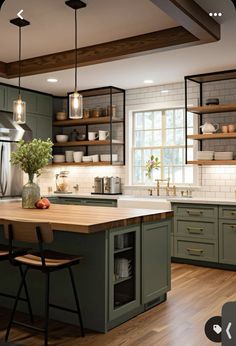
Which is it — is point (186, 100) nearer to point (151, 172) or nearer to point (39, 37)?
point (151, 172)

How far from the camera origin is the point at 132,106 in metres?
6.89

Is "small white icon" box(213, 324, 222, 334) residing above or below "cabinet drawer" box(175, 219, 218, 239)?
above

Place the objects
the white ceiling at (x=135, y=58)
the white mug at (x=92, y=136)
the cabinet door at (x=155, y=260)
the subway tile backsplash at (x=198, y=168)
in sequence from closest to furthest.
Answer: the cabinet door at (x=155, y=260), the white ceiling at (x=135, y=58), the subway tile backsplash at (x=198, y=168), the white mug at (x=92, y=136)

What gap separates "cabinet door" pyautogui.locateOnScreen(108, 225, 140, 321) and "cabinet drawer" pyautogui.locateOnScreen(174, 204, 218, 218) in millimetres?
2175

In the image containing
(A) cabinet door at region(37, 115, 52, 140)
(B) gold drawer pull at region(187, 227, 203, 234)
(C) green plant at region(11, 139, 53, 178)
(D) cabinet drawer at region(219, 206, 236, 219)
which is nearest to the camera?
(C) green plant at region(11, 139, 53, 178)

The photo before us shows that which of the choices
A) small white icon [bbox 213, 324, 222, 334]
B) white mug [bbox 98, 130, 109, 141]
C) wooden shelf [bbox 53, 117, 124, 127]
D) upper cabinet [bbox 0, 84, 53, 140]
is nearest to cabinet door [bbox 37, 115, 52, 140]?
upper cabinet [bbox 0, 84, 53, 140]

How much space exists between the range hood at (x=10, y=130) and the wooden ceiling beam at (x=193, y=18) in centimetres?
342

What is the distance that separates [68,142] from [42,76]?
5.23 feet

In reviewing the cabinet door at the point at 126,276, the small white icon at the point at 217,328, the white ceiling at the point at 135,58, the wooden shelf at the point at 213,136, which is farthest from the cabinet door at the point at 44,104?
the small white icon at the point at 217,328

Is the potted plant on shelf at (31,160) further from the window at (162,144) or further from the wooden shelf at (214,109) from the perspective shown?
the window at (162,144)

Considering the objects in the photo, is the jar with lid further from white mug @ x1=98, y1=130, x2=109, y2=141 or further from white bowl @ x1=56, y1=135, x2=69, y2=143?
white mug @ x1=98, y1=130, x2=109, y2=141

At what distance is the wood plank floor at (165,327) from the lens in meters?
2.86

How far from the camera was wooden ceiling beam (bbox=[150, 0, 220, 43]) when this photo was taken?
313cm

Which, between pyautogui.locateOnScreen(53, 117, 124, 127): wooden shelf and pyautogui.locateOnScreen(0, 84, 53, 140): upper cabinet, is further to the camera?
pyautogui.locateOnScreen(53, 117, 124, 127): wooden shelf
